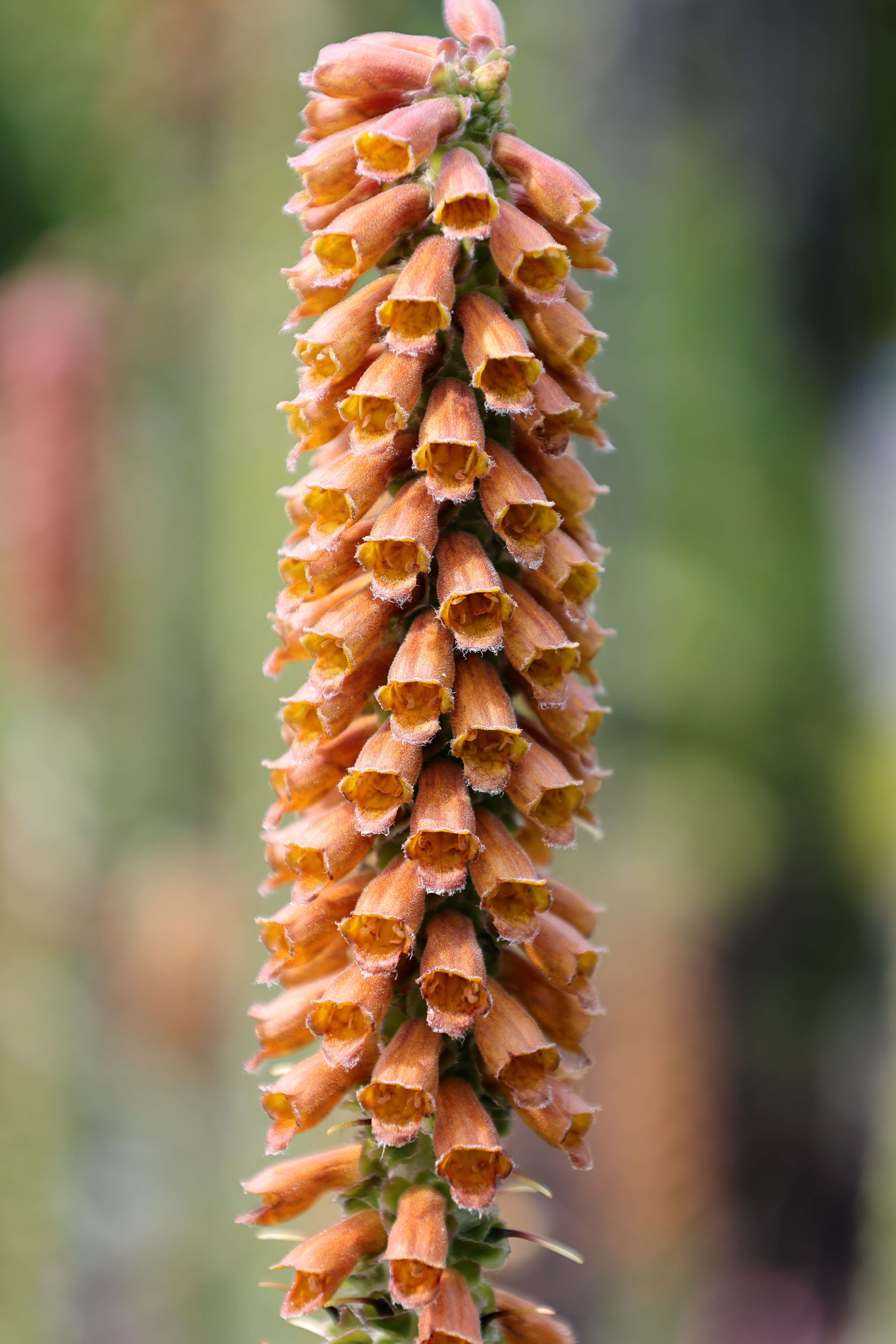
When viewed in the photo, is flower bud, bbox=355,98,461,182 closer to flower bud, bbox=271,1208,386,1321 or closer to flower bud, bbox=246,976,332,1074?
flower bud, bbox=246,976,332,1074

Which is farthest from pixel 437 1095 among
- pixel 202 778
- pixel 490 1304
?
pixel 202 778

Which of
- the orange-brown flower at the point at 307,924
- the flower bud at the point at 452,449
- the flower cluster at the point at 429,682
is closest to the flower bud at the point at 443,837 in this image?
the flower cluster at the point at 429,682

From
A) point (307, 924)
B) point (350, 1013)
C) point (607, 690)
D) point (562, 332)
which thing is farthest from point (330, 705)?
point (607, 690)

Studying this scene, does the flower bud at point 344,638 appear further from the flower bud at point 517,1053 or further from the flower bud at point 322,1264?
the flower bud at point 322,1264

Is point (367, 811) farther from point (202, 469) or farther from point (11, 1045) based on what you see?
point (202, 469)

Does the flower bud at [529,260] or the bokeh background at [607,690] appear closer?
the flower bud at [529,260]

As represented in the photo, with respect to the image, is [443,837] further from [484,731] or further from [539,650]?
[539,650]
